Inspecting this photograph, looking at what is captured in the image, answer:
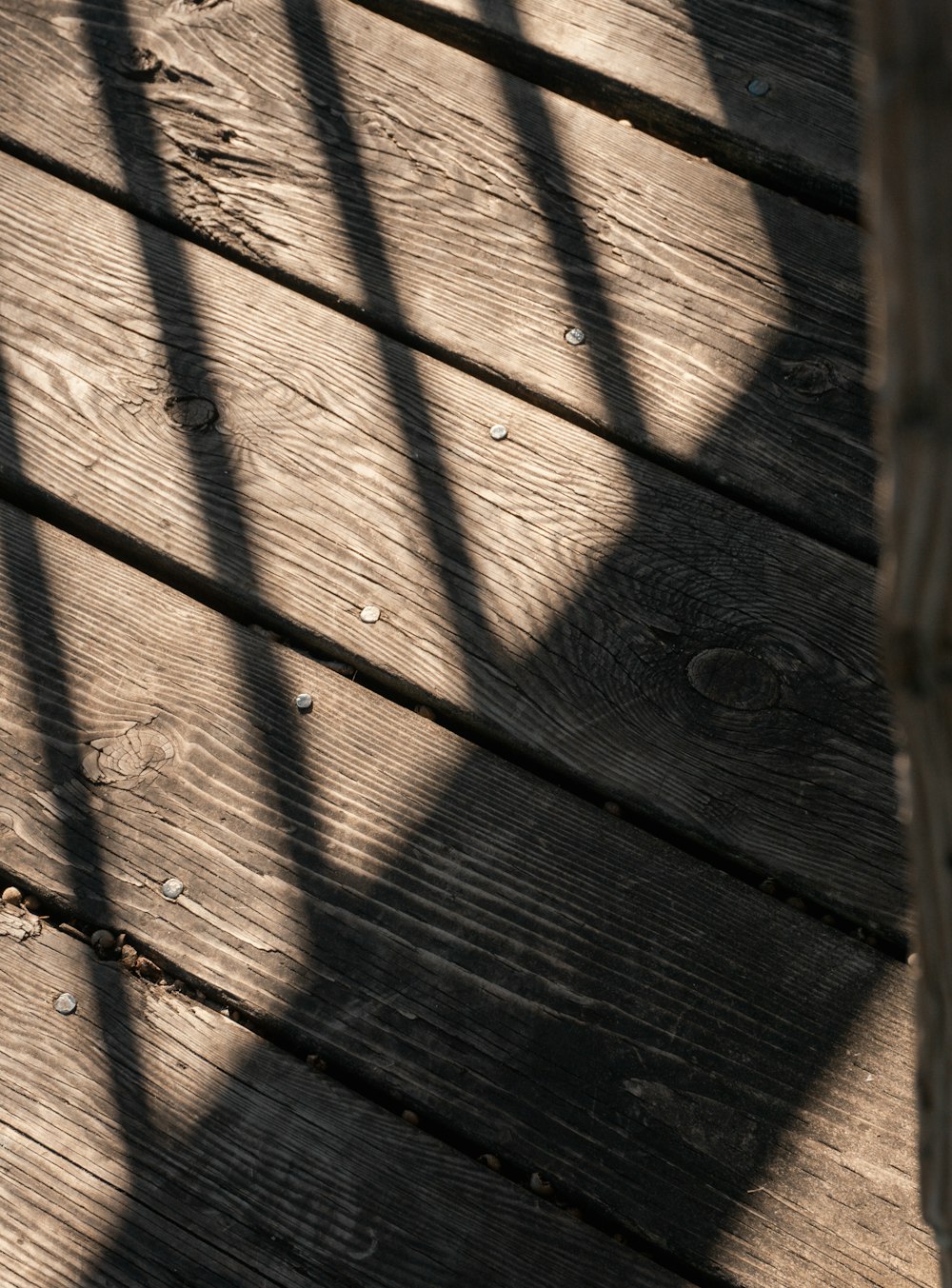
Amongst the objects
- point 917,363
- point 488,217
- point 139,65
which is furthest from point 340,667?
point 917,363

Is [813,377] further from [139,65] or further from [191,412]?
[139,65]

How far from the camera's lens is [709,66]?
201 cm

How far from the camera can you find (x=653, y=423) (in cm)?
175

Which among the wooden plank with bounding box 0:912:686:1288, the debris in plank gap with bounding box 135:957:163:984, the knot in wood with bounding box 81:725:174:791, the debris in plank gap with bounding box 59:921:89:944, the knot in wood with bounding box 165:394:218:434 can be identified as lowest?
the wooden plank with bounding box 0:912:686:1288

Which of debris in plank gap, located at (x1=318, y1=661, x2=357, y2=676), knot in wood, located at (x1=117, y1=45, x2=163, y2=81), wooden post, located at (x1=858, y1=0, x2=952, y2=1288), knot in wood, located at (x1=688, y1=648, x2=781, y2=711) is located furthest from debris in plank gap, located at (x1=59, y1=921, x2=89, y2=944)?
knot in wood, located at (x1=117, y1=45, x2=163, y2=81)

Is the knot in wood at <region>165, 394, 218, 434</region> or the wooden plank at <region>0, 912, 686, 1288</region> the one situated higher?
the knot in wood at <region>165, 394, 218, 434</region>

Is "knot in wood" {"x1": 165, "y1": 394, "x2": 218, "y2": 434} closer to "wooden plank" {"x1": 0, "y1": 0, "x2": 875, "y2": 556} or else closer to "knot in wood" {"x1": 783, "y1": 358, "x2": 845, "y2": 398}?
"wooden plank" {"x1": 0, "y1": 0, "x2": 875, "y2": 556}

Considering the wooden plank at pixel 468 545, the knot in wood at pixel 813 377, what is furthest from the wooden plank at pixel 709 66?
the wooden plank at pixel 468 545

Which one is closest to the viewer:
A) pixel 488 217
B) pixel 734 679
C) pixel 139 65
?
pixel 734 679

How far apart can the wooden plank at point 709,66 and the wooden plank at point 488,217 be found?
0.18 feet

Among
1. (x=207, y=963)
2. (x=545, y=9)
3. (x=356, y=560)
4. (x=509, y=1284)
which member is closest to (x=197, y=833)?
(x=207, y=963)

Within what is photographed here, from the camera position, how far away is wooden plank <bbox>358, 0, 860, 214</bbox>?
1952 mm

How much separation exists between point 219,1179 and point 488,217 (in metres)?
1.34

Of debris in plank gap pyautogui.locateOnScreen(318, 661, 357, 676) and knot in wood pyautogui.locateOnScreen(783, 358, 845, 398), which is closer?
debris in plank gap pyautogui.locateOnScreen(318, 661, 357, 676)
